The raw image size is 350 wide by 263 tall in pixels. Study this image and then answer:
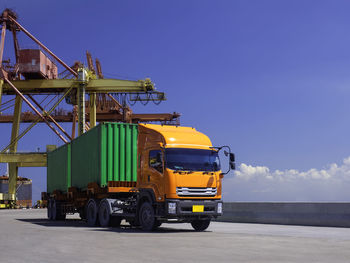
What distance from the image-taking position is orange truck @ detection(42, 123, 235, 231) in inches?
619

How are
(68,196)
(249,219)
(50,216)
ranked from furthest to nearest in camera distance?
(50,216)
(68,196)
(249,219)

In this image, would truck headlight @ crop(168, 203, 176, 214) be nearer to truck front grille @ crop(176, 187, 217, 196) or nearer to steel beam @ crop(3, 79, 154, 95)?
truck front grille @ crop(176, 187, 217, 196)

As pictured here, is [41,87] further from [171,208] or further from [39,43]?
[171,208]

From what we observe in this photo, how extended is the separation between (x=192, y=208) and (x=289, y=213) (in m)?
5.74

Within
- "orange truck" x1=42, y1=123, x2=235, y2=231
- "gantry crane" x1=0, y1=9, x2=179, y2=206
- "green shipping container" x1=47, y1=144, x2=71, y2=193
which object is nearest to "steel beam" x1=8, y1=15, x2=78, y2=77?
"gantry crane" x1=0, y1=9, x2=179, y2=206

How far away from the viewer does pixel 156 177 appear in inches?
630

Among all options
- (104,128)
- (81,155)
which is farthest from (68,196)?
(104,128)

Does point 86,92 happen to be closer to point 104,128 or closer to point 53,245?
point 104,128

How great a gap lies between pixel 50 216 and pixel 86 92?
29335mm

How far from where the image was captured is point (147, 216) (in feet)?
54.0

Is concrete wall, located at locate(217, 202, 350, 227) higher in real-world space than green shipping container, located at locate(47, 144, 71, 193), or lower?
lower

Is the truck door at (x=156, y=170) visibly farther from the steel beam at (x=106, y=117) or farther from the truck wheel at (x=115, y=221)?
the steel beam at (x=106, y=117)

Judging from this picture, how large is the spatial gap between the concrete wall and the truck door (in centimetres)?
617

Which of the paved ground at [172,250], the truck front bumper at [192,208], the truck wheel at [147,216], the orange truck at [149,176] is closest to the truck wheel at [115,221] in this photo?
the orange truck at [149,176]
